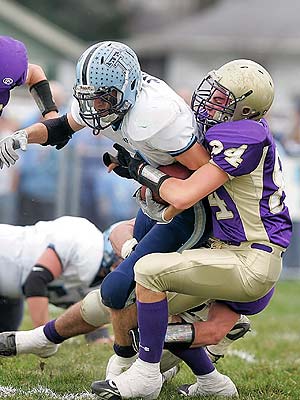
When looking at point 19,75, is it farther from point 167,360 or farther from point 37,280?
point 167,360

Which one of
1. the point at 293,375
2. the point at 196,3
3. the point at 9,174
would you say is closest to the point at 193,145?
the point at 293,375

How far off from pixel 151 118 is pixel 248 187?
529 mm

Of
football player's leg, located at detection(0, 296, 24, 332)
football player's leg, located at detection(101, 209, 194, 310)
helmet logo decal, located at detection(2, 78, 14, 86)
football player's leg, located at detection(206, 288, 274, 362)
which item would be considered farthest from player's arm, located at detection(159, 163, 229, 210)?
football player's leg, located at detection(0, 296, 24, 332)

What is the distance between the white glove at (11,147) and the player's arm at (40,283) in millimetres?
1326

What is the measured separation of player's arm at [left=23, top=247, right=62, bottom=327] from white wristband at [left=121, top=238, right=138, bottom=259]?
1.05 meters

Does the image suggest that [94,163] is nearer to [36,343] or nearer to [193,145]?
[36,343]

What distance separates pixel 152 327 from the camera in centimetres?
434


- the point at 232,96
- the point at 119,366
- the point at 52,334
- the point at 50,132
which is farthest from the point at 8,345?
the point at 232,96

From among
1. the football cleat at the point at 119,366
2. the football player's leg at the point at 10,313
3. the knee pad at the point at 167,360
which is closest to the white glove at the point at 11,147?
the football cleat at the point at 119,366

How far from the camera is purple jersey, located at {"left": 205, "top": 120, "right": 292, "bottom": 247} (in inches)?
167

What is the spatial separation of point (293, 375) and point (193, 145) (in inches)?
73.7

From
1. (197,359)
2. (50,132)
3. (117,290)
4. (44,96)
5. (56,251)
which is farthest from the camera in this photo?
(56,251)

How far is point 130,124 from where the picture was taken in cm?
433

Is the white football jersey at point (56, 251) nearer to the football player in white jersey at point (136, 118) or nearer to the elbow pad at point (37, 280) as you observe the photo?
the elbow pad at point (37, 280)
